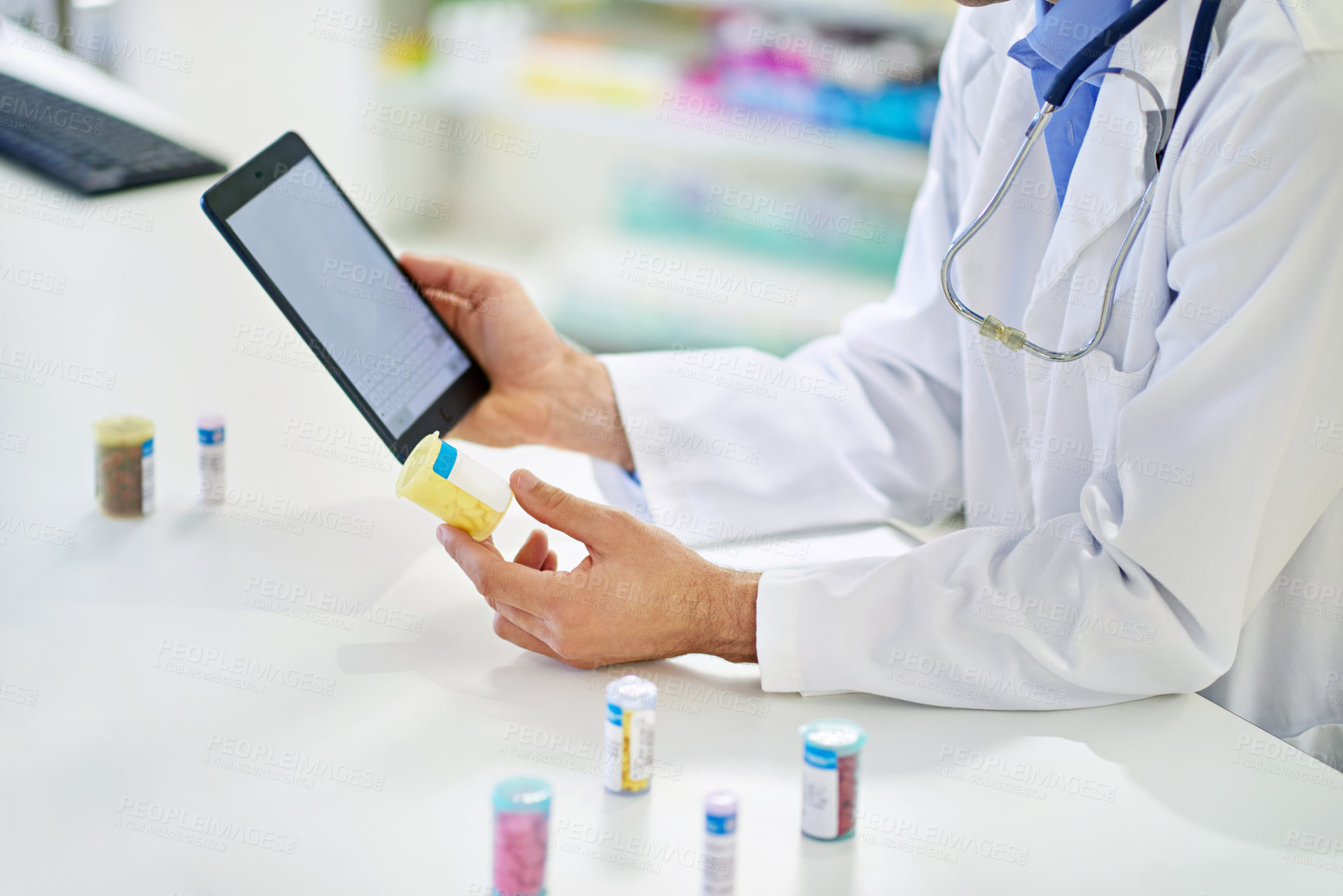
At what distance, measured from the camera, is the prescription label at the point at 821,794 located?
0.76m

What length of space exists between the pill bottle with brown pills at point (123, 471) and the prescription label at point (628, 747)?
61 cm

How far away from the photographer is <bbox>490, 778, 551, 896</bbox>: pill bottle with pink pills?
0.69m

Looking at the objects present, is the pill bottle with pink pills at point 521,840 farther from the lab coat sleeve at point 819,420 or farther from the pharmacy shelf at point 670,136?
the pharmacy shelf at point 670,136

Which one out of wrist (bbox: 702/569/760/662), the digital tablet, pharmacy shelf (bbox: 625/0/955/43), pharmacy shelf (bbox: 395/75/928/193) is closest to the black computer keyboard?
the digital tablet

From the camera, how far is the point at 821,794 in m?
0.76

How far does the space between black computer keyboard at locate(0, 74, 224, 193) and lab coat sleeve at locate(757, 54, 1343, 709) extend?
4.74ft

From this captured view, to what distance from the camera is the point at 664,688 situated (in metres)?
0.95

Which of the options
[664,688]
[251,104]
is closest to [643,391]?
[664,688]

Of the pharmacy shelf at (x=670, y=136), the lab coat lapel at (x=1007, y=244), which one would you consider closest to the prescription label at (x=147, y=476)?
the lab coat lapel at (x=1007, y=244)

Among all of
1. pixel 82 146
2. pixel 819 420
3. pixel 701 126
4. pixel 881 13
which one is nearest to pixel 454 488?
pixel 819 420

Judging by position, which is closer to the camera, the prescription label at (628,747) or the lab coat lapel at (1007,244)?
the prescription label at (628,747)

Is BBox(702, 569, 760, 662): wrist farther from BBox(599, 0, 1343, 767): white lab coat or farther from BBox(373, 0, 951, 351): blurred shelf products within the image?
BBox(373, 0, 951, 351): blurred shelf products

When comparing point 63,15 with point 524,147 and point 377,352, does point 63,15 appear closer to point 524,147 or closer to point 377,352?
point 524,147

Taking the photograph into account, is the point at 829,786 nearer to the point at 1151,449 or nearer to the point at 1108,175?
the point at 1151,449
